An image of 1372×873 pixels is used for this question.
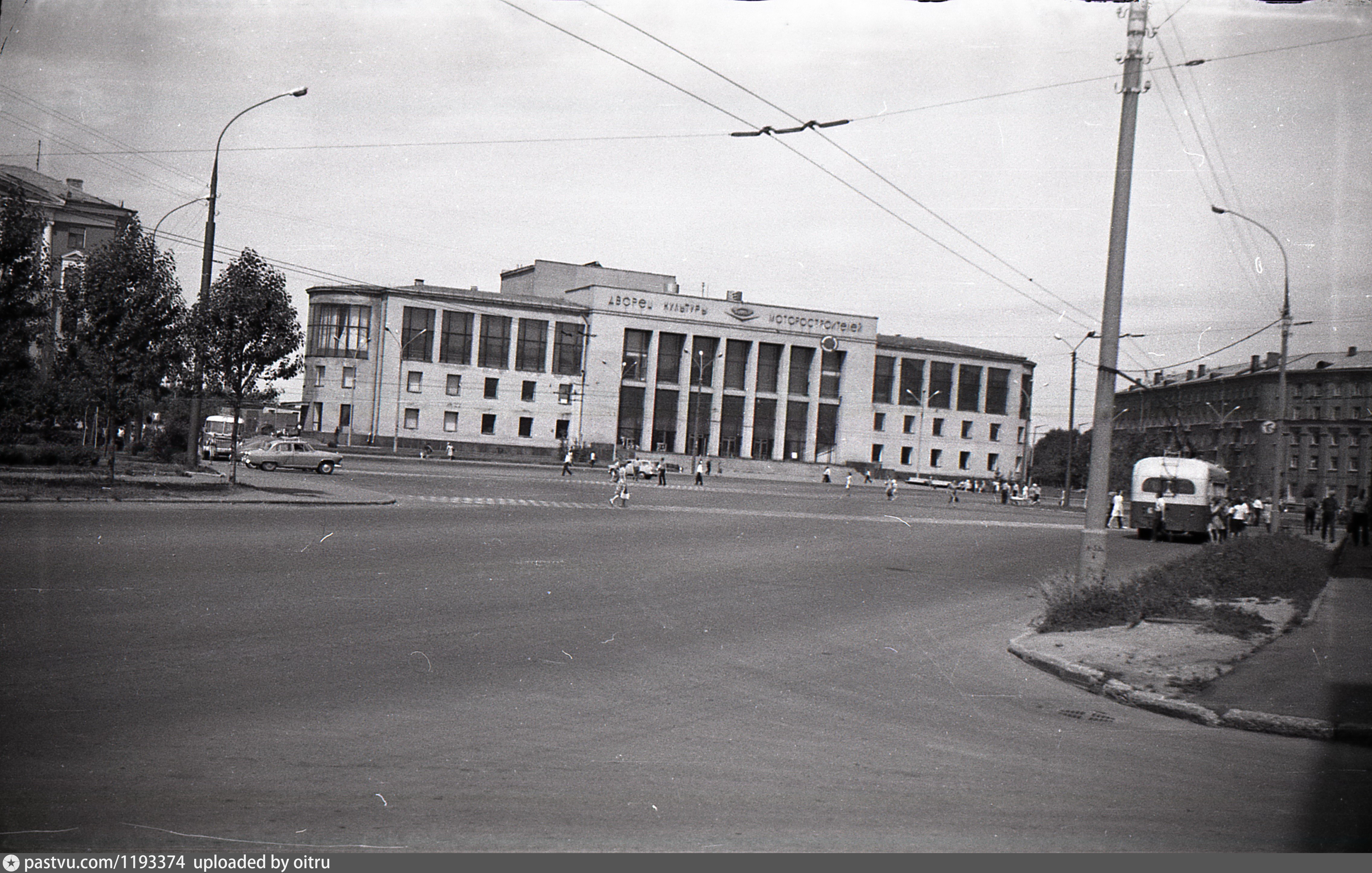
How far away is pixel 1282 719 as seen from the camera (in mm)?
7336

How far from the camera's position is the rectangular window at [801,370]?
95.2m

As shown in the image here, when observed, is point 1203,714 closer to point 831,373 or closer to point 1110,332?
point 1110,332

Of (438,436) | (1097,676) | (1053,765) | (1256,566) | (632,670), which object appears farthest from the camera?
(438,436)

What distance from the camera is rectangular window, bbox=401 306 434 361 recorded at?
81500 mm

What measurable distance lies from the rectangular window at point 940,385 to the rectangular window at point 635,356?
31.2m

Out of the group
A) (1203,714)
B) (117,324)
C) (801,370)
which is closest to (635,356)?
(801,370)

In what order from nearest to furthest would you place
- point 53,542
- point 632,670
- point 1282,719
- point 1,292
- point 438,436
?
point 1282,719 < point 632,670 < point 53,542 < point 1,292 < point 438,436

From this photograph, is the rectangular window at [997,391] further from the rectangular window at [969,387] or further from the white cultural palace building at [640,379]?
the rectangular window at [969,387]

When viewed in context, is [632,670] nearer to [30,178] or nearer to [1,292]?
[30,178]

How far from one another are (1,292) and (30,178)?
3.83 m

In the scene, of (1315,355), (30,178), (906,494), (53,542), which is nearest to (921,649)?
(1315,355)

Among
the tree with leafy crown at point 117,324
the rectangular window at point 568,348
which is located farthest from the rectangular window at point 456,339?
the tree with leafy crown at point 117,324

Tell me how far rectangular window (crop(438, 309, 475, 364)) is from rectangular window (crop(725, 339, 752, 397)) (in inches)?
918

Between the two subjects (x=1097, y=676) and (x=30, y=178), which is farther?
(x=30, y=178)
